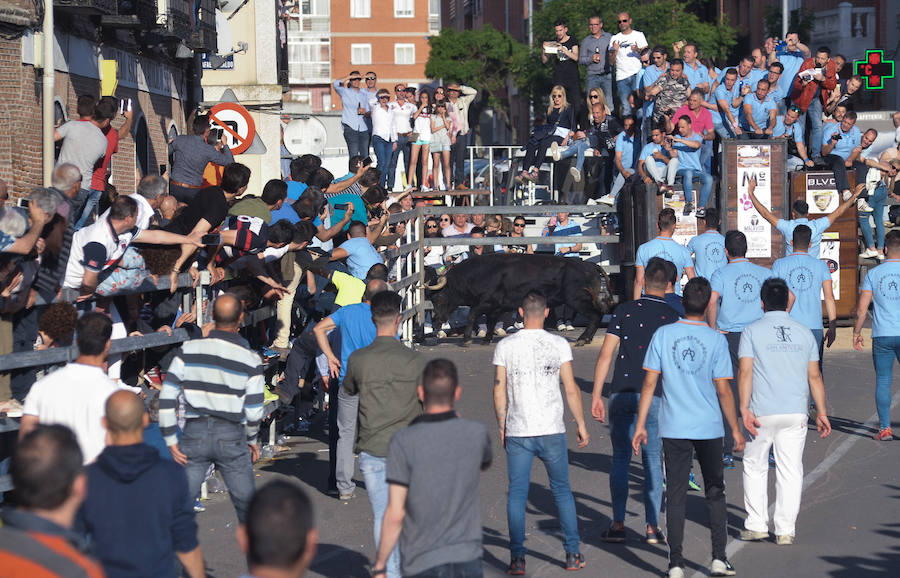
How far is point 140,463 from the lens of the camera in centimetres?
562

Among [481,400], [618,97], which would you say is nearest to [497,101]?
[618,97]

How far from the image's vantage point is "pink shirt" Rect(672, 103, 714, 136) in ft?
66.6

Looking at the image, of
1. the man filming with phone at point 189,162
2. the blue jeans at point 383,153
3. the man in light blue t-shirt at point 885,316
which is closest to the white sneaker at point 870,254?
the blue jeans at point 383,153

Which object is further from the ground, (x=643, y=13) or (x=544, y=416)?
(x=643, y=13)

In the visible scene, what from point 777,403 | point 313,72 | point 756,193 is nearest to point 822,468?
point 777,403

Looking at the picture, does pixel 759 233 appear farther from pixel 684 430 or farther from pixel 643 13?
pixel 643 13

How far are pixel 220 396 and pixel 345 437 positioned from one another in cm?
290

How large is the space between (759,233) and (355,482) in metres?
10.5

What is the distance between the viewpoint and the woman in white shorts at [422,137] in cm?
2314

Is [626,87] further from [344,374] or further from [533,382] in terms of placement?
[533,382]

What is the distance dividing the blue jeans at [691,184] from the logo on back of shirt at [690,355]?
39.4 feet

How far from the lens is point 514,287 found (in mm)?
19734

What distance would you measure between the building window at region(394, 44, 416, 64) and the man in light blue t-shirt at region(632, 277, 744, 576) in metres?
85.0

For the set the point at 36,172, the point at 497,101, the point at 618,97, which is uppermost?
the point at 497,101
